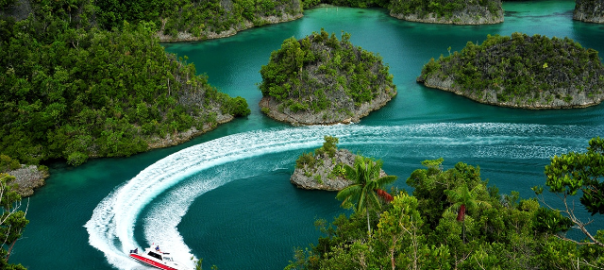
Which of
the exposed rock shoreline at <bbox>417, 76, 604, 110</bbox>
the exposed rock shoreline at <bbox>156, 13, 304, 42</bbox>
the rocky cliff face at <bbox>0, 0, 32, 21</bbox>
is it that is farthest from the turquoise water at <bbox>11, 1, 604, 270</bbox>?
the exposed rock shoreline at <bbox>156, 13, 304, 42</bbox>

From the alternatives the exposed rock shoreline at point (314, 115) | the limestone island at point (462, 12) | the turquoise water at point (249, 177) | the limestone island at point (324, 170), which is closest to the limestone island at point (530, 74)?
the turquoise water at point (249, 177)

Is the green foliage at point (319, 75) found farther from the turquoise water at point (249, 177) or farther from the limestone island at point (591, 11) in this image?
the limestone island at point (591, 11)

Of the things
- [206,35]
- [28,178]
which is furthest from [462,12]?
[28,178]

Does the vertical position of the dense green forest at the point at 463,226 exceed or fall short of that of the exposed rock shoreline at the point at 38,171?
it exceeds it

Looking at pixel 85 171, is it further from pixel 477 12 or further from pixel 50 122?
pixel 477 12

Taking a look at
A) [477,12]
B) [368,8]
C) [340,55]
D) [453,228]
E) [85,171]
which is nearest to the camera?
[453,228]

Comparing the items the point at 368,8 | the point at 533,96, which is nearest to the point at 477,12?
the point at 368,8

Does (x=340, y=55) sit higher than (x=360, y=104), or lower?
higher
